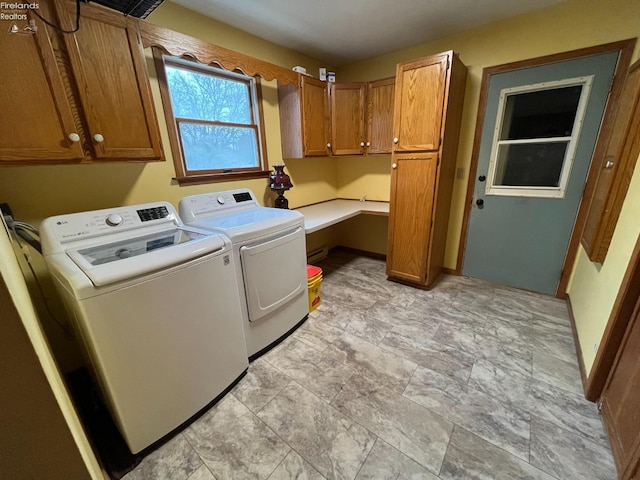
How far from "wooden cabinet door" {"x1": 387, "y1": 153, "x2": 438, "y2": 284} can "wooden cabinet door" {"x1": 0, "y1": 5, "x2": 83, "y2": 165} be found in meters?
2.39

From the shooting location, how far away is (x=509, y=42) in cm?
221

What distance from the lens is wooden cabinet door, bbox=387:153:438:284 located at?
2379mm

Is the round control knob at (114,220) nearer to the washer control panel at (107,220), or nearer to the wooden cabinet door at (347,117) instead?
the washer control panel at (107,220)

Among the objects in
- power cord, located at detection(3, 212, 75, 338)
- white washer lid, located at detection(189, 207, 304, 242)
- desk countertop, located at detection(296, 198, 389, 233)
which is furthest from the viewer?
desk countertop, located at detection(296, 198, 389, 233)

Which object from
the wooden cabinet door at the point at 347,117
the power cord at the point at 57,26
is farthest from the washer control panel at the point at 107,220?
the wooden cabinet door at the point at 347,117

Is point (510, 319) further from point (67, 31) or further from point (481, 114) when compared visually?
point (67, 31)

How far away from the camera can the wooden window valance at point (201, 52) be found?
5.03ft

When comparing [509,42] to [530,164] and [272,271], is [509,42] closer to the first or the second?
[530,164]

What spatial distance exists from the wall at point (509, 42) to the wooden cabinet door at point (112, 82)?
2.46 metres

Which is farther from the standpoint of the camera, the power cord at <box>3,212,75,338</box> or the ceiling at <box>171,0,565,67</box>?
the ceiling at <box>171,0,565,67</box>

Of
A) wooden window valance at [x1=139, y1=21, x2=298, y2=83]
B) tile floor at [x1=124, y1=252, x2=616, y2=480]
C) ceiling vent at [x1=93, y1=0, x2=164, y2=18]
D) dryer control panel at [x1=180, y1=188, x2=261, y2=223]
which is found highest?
ceiling vent at [x1=93, y1=0, x2=164, y2=18]

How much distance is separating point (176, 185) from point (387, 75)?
255cm

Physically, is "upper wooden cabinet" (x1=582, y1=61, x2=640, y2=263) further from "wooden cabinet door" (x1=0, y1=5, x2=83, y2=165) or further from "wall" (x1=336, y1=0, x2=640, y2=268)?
"wooden cabinet door" (x1=0, y1=5, x2=83, y2=165)

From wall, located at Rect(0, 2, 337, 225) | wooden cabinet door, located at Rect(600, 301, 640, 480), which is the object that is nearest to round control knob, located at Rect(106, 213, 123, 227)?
wall, located at Rect(0, 2, 337, 225)
